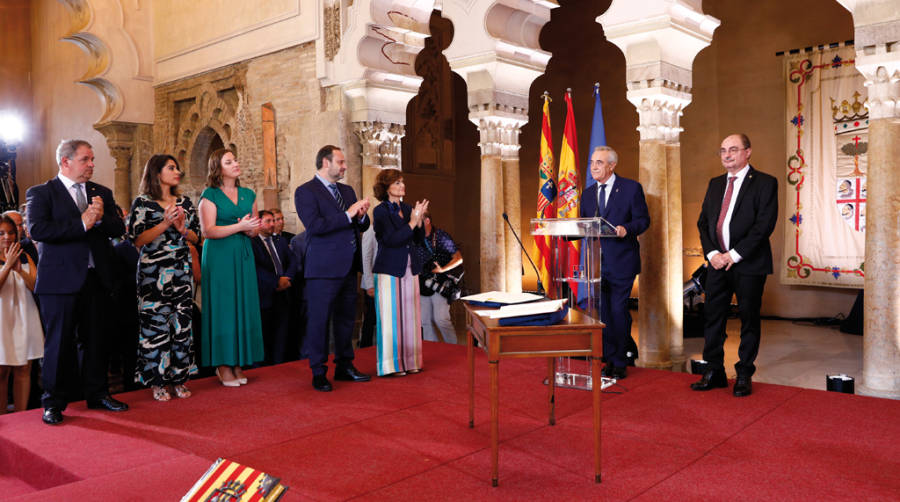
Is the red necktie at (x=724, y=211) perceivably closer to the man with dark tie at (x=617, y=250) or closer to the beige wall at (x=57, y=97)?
the man with dark tie at (x=617, y=250)

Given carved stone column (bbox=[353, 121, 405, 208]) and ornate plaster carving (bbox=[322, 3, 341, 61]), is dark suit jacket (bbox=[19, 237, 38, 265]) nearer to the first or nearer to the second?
carved stone column (bbox=[353, 121, 405, 208])

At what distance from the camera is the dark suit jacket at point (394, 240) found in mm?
4699

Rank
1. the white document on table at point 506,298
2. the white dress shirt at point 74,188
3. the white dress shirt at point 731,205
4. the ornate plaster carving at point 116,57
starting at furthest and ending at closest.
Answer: the ornate plaster carving at point 116,57 → the white dress shirt at point 731,205 → the white dress shirt at point 74,188 → the white document on table at point 506,298

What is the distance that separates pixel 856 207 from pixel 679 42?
16.4 ft

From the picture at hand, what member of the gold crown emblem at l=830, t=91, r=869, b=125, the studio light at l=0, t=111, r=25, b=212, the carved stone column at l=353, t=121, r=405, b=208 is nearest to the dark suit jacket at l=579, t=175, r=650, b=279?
the carved stone column at l=353, t=121, r=405, b=208

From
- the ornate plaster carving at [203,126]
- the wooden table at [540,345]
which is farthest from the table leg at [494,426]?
the ornate plaster carving at [203,126]

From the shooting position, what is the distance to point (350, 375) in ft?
15.9

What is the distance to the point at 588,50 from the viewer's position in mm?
11578

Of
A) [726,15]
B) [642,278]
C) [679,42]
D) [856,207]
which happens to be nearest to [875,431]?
[642,278]

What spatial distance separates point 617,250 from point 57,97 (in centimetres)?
1272

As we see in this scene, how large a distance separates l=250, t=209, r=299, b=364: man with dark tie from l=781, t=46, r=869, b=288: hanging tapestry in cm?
702

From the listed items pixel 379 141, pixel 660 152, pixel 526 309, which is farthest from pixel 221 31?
pixel 526 309

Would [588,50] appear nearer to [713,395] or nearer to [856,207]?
[856,207]

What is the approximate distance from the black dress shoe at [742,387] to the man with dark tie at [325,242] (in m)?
2.60
